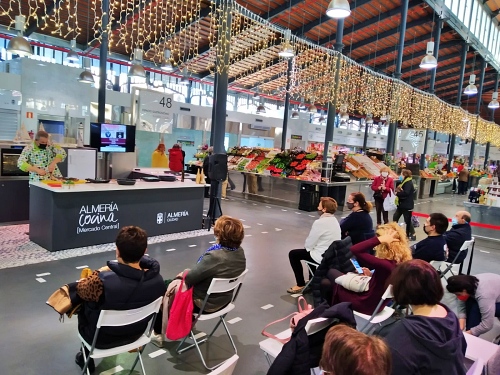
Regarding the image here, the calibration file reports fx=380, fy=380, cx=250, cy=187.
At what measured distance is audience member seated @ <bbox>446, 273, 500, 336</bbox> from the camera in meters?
3.07

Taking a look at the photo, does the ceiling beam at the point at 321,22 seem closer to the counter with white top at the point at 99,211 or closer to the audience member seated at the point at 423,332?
the counter with white top at the point at 99,211

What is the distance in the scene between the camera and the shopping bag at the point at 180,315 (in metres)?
2.65

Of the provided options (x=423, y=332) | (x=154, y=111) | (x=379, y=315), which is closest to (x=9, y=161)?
(x=154, y=111)

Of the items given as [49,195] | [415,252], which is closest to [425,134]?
[415,252]

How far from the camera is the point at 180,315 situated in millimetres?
2662

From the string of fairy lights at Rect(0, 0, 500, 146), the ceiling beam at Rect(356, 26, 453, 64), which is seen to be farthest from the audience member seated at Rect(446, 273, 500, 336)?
the ceiling beam at Rect(356, 26, 453, 64)

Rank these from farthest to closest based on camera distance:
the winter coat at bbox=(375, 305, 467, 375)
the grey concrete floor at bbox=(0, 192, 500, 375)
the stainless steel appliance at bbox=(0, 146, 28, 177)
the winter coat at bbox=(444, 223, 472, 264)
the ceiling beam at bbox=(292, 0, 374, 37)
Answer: the ceiling beam at bbox=(292, 0, 374, 37) → the stainless steel appliance at bbox=(0, 146, 28, 177) → the winter coat at bbox=(444, 223, 472, 264) → the grey concrete floor at bbox=(0, 192, 500, 375) → the winter coat at bbox=(375, 305, 467, 375)

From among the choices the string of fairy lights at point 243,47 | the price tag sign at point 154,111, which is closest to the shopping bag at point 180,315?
the string of fairy lights at point 243,47

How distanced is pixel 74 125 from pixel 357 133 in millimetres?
19276

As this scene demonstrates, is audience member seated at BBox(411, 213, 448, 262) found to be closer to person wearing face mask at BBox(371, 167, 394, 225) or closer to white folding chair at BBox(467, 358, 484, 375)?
white folding chair at BBox(467, 358, 484, 375)

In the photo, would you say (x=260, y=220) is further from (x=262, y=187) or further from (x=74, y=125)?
(x=74, y=125)

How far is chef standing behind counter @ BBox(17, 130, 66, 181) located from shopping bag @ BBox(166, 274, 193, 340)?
381cm

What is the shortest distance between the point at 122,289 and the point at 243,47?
12388 millimetres

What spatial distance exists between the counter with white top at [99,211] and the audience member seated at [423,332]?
175 inches
